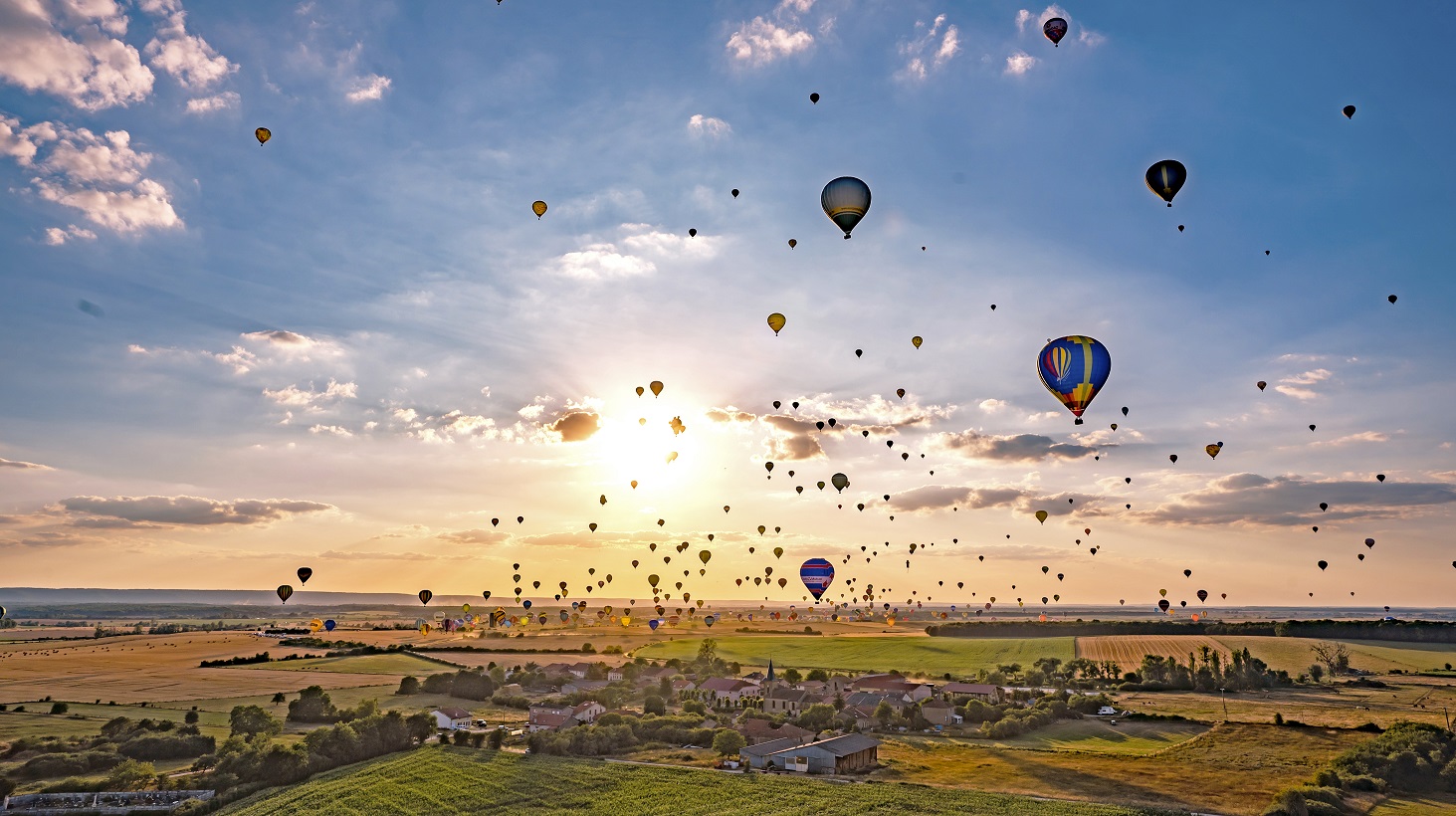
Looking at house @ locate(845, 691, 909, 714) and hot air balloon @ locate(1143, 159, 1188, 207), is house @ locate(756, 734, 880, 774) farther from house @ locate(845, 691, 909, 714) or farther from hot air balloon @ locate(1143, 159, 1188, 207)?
hot air balloon @ locate(1143, 159, 1188, 207)

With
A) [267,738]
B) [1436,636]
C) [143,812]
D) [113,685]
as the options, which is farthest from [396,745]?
[1436,636]

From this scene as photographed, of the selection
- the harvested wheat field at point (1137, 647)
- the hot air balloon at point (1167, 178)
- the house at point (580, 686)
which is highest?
the hot air balloon at point (1167, 178)

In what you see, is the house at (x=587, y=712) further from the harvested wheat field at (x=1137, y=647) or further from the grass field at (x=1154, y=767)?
the harvested wheat field at (x=1137, y=647)

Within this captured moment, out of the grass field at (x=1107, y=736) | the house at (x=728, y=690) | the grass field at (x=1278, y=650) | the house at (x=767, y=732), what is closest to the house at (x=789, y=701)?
the house at (x=728, y=690)

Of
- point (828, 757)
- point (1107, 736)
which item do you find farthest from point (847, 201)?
point (1107, 736)

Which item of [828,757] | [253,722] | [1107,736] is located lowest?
[1107,736]

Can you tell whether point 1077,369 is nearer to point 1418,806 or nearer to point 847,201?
point 847,201

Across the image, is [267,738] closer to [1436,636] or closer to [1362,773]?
[1362,773]
